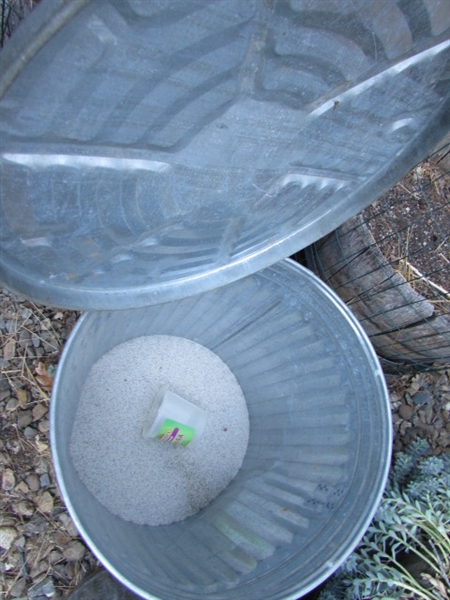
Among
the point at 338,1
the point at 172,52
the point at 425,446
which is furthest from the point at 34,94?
the point at 425,446

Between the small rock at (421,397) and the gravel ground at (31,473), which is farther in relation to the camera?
the small rock at (421,397)

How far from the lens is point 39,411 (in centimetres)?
124

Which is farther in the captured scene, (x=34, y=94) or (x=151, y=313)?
(x=151, y=313)

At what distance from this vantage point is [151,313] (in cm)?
121

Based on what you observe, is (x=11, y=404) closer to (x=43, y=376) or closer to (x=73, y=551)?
(x=43, y=376)

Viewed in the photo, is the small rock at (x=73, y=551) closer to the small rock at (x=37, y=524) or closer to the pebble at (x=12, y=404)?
the small rock at (x=37, y=524)

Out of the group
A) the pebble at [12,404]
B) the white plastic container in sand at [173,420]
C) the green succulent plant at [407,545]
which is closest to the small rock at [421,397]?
the green succulent plant at [407,545]

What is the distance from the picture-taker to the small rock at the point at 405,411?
1.42 m

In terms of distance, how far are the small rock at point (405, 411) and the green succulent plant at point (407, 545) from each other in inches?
5.9

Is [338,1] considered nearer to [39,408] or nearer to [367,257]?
[367,257]

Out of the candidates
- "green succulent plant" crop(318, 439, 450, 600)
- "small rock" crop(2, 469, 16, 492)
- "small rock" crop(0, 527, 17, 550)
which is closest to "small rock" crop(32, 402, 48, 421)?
"small rock" crop(2, 469, 16, 492)

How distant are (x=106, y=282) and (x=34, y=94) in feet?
1.24

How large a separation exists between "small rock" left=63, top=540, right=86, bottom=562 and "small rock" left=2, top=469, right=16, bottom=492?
16 centimetres

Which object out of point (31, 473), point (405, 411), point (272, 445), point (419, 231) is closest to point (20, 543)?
point (31, 473)
